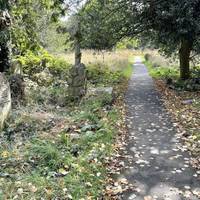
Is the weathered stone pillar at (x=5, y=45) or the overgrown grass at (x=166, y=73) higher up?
the weathered stone pillar at (x=5, y=45)

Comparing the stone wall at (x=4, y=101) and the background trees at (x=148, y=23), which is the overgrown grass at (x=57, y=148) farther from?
the background trees at (x=148, y=23)

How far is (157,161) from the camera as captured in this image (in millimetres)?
7887

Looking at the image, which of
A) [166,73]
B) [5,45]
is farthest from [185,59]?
[5,45]

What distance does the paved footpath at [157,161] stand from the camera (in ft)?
21.0

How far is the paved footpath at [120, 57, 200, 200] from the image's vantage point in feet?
21.0

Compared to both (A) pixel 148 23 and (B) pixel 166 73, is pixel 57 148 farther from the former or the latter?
(B) pixel 166 73

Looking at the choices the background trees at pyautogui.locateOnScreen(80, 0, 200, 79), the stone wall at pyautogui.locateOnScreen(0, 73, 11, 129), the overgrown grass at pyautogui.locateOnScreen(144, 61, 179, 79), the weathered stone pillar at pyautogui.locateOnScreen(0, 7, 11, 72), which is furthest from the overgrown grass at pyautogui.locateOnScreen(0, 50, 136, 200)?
the overgrown grass at pyautogui.locateOnScreen(144, 61, 179, 79)

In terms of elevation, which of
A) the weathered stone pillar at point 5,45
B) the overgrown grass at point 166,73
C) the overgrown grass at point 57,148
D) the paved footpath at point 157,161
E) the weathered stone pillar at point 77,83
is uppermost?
the weathered stone pillar at point 5,45

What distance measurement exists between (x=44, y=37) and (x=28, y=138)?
2745 cm

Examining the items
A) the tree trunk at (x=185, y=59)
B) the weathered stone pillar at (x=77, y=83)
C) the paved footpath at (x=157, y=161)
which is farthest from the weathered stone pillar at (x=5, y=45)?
the tree trunk at (x=185, y=59)

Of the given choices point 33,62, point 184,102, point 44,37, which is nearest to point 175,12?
point 184,102

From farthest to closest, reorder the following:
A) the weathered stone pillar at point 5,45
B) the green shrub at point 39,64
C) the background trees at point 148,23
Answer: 1. the green shrub at point 39,64
2. the background trees at point 148,23
3. the weathered stone pillar at point 5,45

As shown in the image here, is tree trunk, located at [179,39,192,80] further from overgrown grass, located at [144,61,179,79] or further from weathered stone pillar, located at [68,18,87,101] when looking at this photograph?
weathered stone pillar, located at [68,18,87,101]

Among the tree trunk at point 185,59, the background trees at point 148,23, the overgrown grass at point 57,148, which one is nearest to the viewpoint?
→ the overgrown grass at point 57,148
